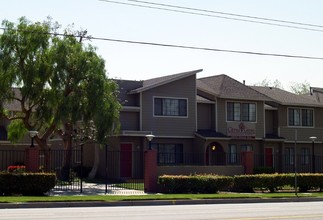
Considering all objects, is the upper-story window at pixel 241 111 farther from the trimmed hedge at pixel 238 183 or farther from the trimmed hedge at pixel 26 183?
the trimmed hedge at pixel 26 183

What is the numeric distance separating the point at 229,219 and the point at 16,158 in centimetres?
3168

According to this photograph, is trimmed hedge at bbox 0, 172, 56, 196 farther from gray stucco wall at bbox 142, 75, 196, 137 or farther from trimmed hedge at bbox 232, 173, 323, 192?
gray stucco wall at bbox 142, 75, 196, 137

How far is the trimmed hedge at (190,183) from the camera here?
103 ft

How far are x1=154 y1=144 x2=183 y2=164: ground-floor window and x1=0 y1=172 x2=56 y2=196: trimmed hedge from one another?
14011 mm

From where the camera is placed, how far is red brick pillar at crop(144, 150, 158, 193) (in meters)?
32.2

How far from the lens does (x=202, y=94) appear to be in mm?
46438

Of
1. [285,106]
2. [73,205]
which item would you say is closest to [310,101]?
[285,106]

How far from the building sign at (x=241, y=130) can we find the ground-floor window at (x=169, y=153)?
13.8 ft

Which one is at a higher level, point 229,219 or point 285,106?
point 285,106

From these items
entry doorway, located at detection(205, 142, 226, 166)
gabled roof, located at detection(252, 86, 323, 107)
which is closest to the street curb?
entry doorway, located at detection(205, 142, 226, 166)

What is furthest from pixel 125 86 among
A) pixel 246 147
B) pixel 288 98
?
pixel 288 98

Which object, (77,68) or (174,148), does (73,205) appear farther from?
(174,148)

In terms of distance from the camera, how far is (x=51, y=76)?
34750 millimetres

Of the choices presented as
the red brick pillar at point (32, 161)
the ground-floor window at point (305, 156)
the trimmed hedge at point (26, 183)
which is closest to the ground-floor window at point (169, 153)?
the ground-floor window at point (305, 156)
